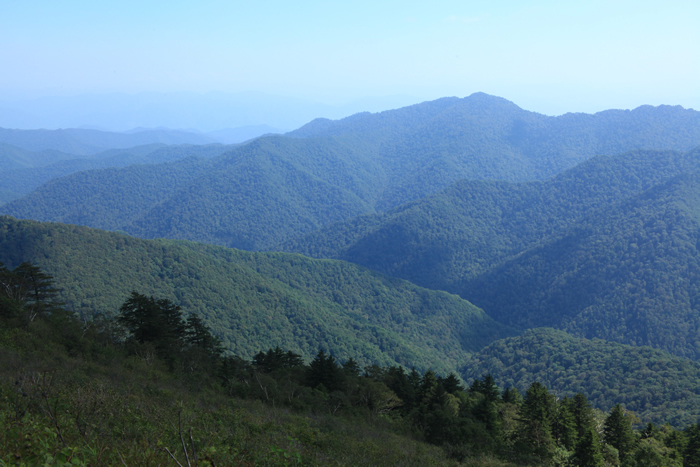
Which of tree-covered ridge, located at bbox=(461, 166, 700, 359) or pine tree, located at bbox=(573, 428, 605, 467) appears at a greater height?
pine tree, located at bbox=(573, 428, 605, 467)

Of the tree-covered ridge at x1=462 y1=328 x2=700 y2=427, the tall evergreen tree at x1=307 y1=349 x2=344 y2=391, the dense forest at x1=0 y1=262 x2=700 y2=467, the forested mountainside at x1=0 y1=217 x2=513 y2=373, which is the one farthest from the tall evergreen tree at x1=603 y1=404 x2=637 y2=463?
the forested mountainside at x1=0 y1=217 x2=513 y2=373

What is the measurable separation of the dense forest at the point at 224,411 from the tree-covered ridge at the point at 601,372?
5786 cm

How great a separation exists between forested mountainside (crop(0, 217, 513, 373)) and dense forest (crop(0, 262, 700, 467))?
4396 centimetres

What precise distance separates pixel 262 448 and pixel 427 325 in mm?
170129

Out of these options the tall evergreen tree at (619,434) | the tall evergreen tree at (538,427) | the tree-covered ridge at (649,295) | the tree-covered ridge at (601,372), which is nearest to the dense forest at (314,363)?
A: the tall evergreen tree at (619,434)

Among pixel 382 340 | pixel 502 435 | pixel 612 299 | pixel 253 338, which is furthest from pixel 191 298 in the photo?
pixel 612 299

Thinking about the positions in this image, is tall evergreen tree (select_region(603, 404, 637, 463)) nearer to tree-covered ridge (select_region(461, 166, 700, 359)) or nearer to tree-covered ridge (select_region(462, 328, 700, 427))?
tree-covered ridge (select_region(462, 328, 700, 427))

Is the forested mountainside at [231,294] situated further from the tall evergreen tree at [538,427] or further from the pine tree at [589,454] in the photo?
the pine tree at [589,454]

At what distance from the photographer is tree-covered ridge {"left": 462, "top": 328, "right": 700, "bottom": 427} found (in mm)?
88500

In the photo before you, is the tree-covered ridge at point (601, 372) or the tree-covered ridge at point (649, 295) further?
the tree-covered ridge at point (649, 295)

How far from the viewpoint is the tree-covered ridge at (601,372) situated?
88.5 m

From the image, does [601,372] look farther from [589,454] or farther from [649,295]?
[589,454]

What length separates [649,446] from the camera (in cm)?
3406

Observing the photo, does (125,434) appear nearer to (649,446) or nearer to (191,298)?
(649,446)
